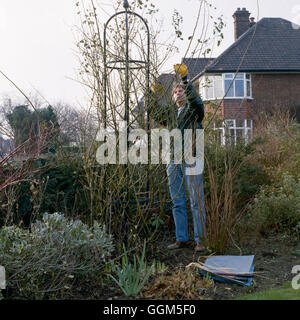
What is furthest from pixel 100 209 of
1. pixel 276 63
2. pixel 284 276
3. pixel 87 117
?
pixel 276 63

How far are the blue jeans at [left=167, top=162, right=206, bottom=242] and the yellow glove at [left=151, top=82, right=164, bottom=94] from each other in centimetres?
76

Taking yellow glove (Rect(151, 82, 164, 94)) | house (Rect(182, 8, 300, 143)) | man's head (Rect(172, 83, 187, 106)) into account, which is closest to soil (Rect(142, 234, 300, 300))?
man's head (Rect(172, 83, 187, 106))

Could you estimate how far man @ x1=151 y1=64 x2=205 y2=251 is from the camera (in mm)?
3922

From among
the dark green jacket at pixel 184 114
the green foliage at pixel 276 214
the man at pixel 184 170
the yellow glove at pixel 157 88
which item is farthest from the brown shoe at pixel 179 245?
the yellow glove at pixel 157 88

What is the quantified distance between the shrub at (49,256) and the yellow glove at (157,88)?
59.3 inches

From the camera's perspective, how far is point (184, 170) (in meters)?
4.09

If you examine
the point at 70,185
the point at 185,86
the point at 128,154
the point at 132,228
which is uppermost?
the point at 185,86

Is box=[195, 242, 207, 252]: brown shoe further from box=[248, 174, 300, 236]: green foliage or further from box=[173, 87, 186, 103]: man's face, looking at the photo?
box=[173, 87, 186, 103]: man's face

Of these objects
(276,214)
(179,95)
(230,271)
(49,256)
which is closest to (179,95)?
(179,95)

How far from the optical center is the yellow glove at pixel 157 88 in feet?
12.8

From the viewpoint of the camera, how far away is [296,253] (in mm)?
4145

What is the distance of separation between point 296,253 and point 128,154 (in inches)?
81.4
